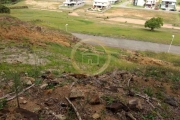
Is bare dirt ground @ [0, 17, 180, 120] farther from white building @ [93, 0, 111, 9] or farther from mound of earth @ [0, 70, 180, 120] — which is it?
white building @ [93, 0, 111, 9]

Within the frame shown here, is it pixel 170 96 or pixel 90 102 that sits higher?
pixel 90 102

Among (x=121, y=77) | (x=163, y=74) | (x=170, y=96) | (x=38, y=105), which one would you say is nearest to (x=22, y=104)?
(x=38, y=105)

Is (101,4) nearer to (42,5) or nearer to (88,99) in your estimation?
(42,5)

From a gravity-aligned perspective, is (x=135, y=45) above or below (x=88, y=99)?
below

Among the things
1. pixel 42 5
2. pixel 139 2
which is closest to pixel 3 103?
pixel 42 5

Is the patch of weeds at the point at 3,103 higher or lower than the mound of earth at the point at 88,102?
higher

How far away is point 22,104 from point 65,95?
155 cm

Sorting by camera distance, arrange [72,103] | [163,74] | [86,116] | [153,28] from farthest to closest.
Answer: [153,28]
[163,74]
[72,103]
[86,116]

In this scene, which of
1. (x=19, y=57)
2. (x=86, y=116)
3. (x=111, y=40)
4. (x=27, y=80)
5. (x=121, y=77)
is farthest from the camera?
(x=111, y=40)

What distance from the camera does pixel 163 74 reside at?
497 inches

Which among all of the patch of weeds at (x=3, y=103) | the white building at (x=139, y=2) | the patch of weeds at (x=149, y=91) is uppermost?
the white building at (x=139, y=2)

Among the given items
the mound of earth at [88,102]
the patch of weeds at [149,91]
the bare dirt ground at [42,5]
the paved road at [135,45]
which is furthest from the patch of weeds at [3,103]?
the bare dirt ground at [42,5]

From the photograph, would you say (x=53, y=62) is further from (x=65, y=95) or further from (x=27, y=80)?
(x=65, y=95)

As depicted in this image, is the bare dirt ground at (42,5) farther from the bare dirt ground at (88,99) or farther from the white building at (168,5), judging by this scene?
the bare dirt ground at (88,99)
